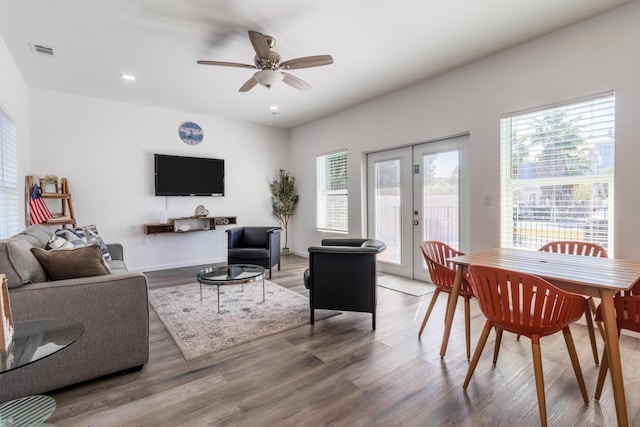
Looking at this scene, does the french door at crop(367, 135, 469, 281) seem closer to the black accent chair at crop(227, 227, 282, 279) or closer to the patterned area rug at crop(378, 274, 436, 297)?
the patterned area rug at crop(378, 274, 436, 297)

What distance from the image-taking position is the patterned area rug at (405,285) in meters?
4.00

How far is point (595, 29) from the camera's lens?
281cm

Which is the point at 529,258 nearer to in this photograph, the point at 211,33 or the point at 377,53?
the point at 377,53

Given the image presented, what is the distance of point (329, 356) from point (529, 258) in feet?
5.51

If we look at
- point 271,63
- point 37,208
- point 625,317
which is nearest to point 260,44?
point 271,63

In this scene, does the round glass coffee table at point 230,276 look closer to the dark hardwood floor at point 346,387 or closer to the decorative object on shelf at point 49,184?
the dark hardwood floor at point 346,387

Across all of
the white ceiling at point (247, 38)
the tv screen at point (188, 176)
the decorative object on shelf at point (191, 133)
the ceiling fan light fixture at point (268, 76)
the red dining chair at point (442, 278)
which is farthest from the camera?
the decorative object on shelf at point (191, 133)

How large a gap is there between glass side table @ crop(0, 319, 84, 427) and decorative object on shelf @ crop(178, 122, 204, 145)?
181 inches

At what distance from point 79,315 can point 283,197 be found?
492cm

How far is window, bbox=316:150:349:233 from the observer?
573cm

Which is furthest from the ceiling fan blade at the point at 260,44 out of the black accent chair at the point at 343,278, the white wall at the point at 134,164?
the white wall at the point at 134,164

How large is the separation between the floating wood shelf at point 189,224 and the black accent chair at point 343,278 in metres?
3.36

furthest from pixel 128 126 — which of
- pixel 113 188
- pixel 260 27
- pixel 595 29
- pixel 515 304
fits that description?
pixel 595 29

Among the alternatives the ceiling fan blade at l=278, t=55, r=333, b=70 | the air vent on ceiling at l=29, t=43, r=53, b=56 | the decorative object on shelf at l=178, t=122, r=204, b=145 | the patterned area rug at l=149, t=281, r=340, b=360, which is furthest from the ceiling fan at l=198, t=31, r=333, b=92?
the decorative object on shelf at l=178, t=122, r=204, b=145
